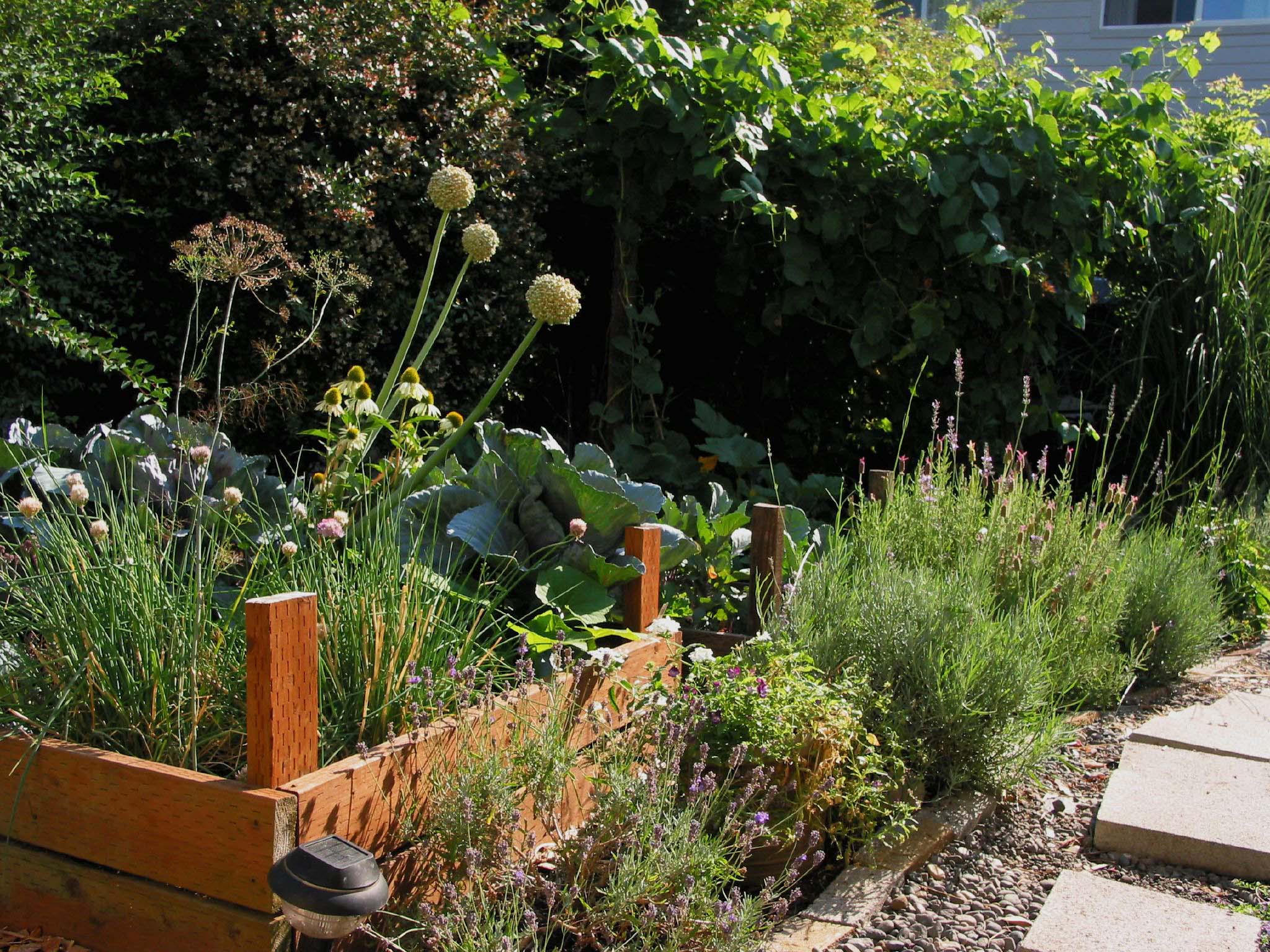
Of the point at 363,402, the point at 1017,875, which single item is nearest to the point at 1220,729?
the point at 1017,875

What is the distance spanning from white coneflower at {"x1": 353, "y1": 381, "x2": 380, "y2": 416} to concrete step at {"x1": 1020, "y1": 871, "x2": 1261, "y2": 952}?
66.9 inches

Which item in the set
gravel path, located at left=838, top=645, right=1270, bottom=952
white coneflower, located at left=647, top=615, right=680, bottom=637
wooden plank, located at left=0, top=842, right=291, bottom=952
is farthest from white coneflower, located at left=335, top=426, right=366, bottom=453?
gravel path, located at left=838, top=645, right=1270, bottom=952

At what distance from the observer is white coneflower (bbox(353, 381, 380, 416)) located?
2428 mm

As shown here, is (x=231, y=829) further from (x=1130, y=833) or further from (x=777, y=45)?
(x=777, y=45)

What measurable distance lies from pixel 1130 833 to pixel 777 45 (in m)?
3.48

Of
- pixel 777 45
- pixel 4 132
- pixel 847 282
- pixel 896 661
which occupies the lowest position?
pixel 896 661

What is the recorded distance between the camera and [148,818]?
1.72 metres

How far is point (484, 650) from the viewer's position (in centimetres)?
229

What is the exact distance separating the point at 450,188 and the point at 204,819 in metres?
1.56

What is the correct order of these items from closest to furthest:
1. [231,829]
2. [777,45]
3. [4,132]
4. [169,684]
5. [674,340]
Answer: [231,829] → [169,684] → [4,132] → [777,45] → [674,340]

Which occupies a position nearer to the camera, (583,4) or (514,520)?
(514,520)

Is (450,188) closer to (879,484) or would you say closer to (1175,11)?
(879,484)

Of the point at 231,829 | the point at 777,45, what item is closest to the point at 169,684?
the point at 231,829

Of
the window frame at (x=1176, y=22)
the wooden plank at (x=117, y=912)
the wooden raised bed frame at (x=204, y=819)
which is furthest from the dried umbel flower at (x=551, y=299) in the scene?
the window frame at (x=1176, y=22)
